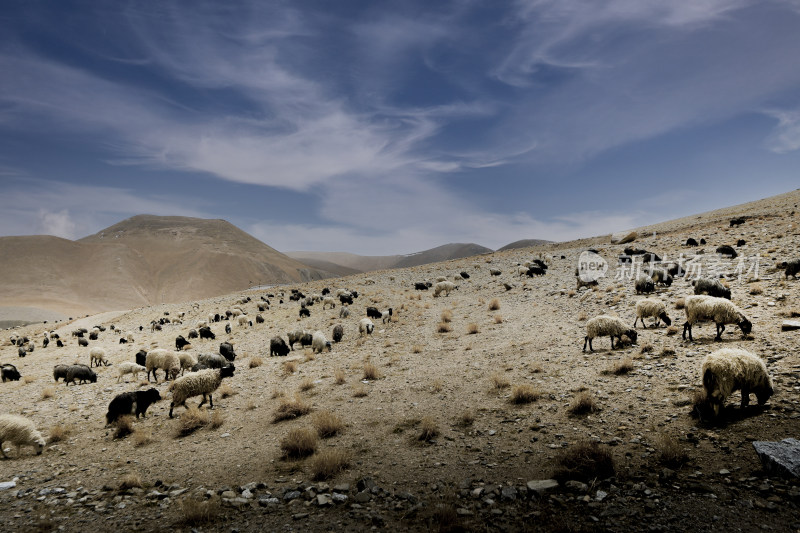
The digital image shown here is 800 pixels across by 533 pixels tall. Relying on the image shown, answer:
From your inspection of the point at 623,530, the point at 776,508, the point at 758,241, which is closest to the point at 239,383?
the point at 623,530

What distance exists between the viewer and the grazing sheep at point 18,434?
9.48 meters

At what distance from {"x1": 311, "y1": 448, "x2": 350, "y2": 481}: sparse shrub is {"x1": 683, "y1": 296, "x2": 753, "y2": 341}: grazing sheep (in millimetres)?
11082

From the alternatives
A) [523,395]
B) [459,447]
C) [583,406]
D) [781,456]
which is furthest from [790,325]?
[459,447]

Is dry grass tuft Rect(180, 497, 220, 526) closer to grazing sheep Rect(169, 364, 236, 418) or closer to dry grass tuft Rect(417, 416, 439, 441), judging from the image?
dry grass tuft Rect(417, 416, 439, 441)

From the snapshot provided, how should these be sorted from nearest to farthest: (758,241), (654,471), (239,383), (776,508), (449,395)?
(776,508) < (654,471) < (449,395) < (239,383) < (758,241)

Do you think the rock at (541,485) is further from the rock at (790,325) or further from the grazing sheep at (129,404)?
the grazing sheep at (129,404)

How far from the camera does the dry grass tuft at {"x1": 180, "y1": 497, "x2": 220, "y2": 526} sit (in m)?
6.04

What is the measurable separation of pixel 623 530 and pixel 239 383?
14.4m

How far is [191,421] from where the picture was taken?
1083 centimetres

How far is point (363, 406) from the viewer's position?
11.2 metres

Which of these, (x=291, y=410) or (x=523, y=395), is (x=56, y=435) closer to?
(x=291, y=410)

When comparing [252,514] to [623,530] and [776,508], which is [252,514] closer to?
[623,530]

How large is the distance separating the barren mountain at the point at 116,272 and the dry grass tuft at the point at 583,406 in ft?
491

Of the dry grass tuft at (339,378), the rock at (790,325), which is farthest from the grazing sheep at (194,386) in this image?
the rock at (790,325)
